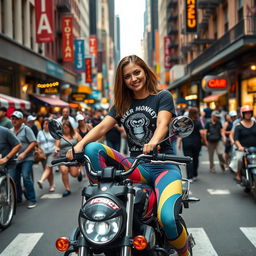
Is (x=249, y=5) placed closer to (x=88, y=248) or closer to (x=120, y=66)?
(x=120, y=66)

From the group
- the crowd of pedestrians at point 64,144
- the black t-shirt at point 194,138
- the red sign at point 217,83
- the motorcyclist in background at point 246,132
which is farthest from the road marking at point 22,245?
the red sign at point 217,83

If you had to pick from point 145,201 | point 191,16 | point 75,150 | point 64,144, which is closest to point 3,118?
point 64,144

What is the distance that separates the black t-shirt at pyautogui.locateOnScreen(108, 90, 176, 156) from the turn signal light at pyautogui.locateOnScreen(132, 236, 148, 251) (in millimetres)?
1153

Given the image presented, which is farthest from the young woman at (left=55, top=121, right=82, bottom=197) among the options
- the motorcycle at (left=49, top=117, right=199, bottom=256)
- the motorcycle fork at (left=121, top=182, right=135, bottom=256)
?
the motorcycle fork at (left=121, top=182, right=135, bottom=256)

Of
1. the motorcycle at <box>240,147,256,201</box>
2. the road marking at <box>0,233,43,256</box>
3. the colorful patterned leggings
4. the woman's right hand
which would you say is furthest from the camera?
the motorcycle at <box>240,147,256,201</box>

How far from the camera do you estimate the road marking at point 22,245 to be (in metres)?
5.01

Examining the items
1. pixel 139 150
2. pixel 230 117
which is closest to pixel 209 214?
pixel 139 150

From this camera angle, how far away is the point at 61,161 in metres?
3.22

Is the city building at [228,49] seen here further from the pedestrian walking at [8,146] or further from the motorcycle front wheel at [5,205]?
the motorcycle front wheel at [5,205]

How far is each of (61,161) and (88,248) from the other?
875 mm

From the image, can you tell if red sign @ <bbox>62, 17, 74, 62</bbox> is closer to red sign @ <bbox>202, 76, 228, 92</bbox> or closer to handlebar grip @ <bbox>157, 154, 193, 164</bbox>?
red sign @ <bbox>202, 76, 228, 92</bbox>

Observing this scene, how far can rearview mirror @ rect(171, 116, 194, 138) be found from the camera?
2.84 m

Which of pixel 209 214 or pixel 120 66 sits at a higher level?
pixel 120 66

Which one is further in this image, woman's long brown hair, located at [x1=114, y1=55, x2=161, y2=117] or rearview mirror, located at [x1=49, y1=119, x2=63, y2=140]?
woman's long brown hair, located at [x1=114, y1=55, x2=161, y2=117]
